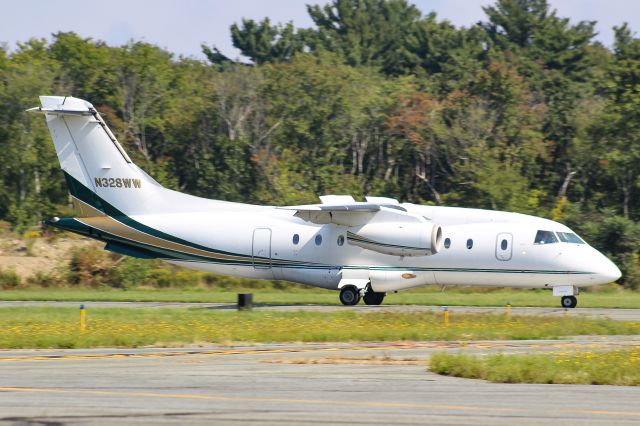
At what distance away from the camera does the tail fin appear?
3378 centimetres

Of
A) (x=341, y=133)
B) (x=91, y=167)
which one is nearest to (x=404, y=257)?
(x=91, y=167)

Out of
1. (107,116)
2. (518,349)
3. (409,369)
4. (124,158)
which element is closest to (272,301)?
(124,158)

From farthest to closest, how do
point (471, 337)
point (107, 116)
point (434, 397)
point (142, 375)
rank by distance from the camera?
point (107, 116), point (471, 337), point (142, 375), point (434, 397)

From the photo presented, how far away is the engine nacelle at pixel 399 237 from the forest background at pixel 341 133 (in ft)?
48.2

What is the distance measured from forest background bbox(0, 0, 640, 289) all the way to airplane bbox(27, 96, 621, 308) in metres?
13.0

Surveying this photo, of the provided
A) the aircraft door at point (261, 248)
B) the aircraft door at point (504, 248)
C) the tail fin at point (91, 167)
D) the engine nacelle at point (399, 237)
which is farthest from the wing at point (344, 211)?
the tail fin at point (91, 167)

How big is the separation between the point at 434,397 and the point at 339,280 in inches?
737

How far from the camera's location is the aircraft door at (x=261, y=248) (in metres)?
32.9

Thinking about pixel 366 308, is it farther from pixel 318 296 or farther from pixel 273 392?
pixel 273 392

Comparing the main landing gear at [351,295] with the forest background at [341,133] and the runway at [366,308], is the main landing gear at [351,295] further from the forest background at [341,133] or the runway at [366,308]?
the forest background at [341,133]

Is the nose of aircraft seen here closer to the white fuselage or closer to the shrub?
the white fuselage

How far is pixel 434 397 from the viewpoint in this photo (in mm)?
14148

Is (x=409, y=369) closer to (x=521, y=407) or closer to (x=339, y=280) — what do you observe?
(x=521, y=407)

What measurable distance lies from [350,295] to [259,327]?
805cm
